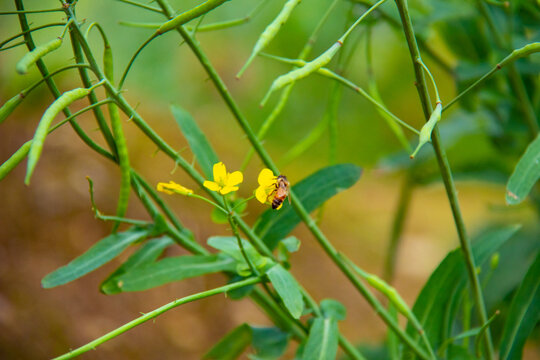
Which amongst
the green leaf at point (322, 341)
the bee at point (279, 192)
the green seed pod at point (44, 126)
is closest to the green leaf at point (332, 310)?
the green leaf at point (322, 341)

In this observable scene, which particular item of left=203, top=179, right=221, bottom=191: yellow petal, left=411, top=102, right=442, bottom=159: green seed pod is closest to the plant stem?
left=411, top=102, right=442, bottom=159: green seed pod

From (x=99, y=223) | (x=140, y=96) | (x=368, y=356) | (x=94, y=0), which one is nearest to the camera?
(x=368, y=356)

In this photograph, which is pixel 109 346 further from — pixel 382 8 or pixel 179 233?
pixel 382 8

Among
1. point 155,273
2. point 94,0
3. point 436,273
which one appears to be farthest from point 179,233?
point 94,0

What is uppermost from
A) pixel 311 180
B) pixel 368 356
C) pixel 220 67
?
pixel 220 67

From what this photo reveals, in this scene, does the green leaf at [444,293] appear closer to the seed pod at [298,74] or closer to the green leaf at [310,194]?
the green leaf at [310,194]

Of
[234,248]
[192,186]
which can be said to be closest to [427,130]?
[234,248]
